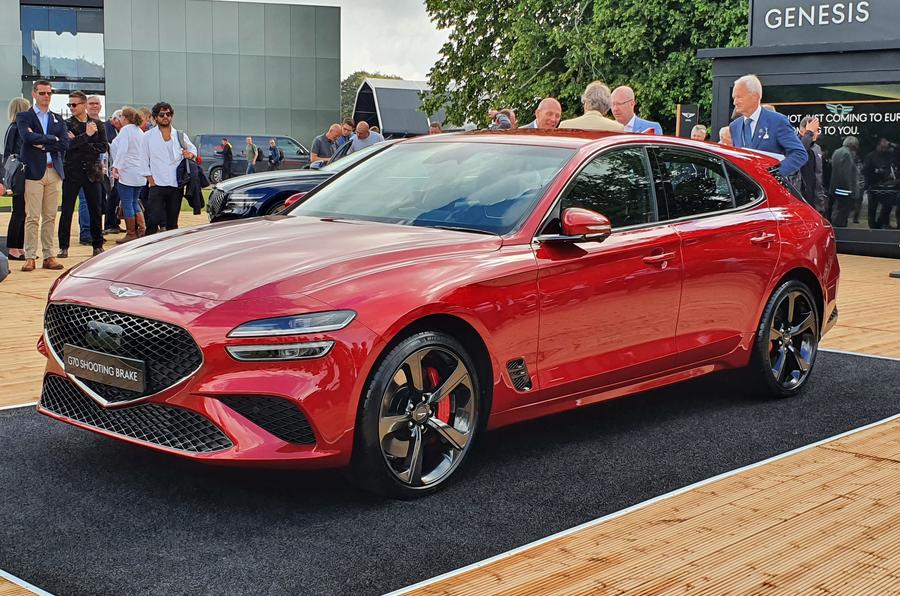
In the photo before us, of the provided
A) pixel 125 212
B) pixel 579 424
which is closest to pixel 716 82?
pixel 125 212

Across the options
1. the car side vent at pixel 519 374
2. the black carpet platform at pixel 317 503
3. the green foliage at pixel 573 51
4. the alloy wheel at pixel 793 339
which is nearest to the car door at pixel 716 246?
the alloy wheel at pixel 793 339

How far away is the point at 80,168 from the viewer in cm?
1416

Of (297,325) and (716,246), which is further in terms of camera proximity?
(716,246)

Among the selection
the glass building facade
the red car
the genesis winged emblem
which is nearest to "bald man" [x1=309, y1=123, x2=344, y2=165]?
the genesis winged emblem

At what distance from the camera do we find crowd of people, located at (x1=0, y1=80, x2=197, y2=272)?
12.8m

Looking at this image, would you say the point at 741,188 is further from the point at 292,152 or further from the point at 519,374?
the point at 292,152

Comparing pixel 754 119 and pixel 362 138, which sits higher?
pixel 754 119

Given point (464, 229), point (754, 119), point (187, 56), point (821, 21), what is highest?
point (187, 56)

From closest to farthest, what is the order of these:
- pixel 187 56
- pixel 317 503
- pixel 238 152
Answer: pixel 317 503 < pixel 238 152 < pixel 187 56

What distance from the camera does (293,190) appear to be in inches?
544

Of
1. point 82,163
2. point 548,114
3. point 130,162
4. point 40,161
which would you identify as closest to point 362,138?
point 130,162

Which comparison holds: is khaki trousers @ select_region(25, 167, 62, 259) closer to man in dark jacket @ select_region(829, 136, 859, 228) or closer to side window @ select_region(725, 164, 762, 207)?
side window @ select_region(725, 164, 762, 207)

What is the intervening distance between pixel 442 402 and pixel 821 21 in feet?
48.7

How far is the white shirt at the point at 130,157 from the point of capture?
50.9 ft
